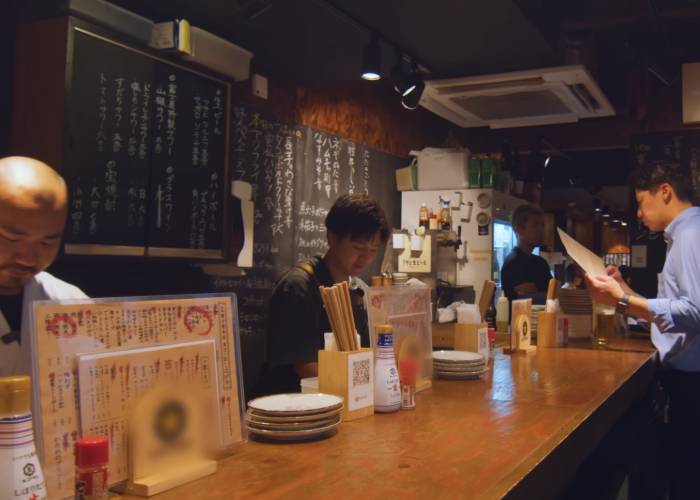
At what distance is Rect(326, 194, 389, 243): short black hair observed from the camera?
269 cm

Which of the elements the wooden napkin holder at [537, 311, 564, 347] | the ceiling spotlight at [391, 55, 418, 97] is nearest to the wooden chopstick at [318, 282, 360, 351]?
the wooden napkin holder at [537, 311, 564, 347]

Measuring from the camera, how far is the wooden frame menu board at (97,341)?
104cm

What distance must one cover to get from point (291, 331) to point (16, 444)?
4.94ft

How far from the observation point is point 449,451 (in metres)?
1.43

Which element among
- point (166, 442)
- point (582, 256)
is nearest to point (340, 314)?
point (166, 442)

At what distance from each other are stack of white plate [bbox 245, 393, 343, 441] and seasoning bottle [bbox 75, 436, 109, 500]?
543 mm

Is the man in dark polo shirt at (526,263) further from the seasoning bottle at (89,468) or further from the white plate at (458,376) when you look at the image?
the seasoning bottle at (89,468)

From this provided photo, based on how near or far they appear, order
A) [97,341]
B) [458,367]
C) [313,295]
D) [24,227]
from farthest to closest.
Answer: [313,295]
[458,367]
[24,227]
[97,341]

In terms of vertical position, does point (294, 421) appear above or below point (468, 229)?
below

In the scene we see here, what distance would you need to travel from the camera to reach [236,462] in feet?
4.44

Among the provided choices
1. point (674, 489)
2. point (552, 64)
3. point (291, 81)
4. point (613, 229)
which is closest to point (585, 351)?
point (674, 489)

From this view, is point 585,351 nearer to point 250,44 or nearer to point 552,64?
point 552,64

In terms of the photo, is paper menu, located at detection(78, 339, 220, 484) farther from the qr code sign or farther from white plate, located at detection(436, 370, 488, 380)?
white plate, located at detection(436, 370, 488, 380)

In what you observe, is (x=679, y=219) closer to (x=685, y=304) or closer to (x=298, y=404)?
(x=685, y=304)
